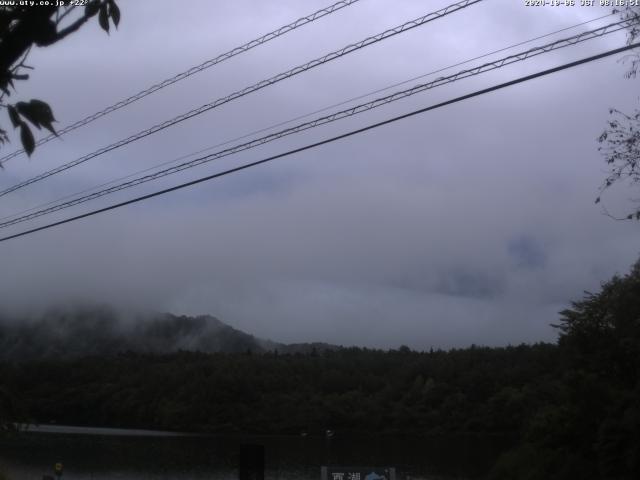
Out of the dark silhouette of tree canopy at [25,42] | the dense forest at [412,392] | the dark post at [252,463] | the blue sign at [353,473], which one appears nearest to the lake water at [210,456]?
the dense forest at [412,392]

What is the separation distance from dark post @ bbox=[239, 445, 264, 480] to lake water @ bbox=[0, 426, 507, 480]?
1797 cm

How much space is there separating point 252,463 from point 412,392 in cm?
6046

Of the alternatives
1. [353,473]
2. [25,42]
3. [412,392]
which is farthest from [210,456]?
[25,42]

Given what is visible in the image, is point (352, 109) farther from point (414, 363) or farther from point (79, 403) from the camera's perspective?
point (414, 363)

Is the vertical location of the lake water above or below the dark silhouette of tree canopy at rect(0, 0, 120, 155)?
below

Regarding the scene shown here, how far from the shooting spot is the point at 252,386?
3147 inches

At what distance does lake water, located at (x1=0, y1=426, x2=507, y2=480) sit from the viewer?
124ft

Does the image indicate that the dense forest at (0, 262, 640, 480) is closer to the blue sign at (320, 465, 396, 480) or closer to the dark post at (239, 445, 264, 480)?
the dark post at (239, 445, 264, 480)

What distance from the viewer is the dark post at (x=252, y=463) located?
13.6m

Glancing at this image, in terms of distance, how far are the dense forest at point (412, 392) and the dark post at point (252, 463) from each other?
452 cm

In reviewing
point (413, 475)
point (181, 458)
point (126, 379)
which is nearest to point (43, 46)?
point (413, 475)

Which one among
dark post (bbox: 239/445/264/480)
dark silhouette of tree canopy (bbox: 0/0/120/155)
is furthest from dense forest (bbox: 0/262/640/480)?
dark silhouette of tree canopy (bbox: 0/0/120/155)

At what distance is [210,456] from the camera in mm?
47812

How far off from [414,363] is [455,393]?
14.2 m
